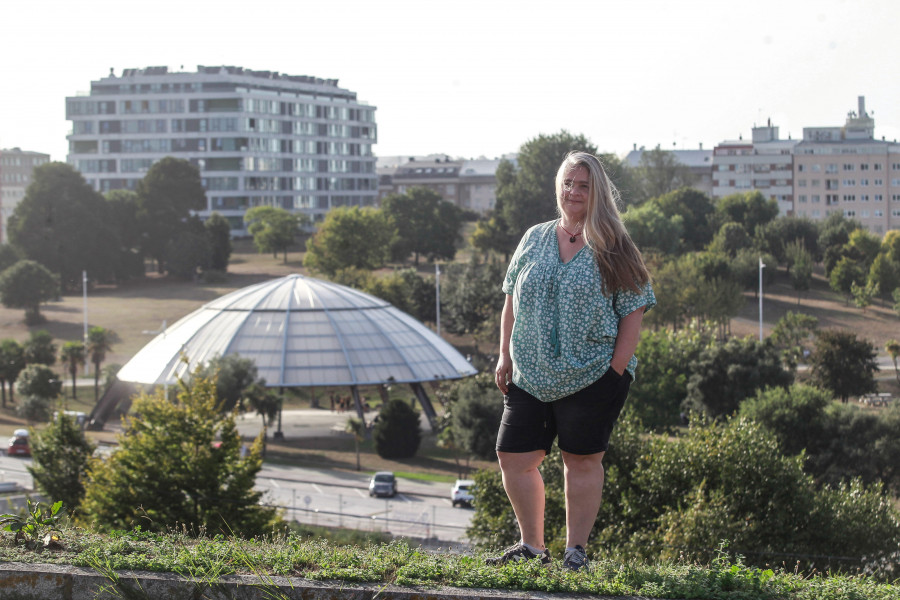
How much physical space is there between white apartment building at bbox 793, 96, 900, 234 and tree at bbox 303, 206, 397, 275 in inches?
2968

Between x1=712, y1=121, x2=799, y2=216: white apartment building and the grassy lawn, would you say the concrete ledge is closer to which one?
the grassy lawn

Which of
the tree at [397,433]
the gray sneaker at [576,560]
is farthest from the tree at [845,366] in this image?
the gray sneaker at [576,560]

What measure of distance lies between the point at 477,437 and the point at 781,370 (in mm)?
18002

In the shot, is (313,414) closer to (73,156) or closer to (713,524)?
(713,524)

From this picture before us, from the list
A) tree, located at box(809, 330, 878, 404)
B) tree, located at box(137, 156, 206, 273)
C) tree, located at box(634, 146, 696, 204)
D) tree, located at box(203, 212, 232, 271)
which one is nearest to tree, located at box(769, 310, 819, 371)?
tree, located at box(809, 330, 878, 404)

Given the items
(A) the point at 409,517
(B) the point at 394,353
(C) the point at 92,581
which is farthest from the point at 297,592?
(B) the point at 394,353

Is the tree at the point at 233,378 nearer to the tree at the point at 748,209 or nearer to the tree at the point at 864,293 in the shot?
the tree at the point at 864,293

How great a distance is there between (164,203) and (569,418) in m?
110

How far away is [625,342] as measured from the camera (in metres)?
6.81

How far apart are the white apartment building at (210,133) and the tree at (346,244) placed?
129 ft

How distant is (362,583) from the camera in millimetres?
5766

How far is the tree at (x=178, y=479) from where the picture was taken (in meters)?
22.1

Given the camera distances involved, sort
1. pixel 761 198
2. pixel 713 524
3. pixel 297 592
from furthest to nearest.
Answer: pixel 761 198 < pixel 713 524 < pixel 297 592

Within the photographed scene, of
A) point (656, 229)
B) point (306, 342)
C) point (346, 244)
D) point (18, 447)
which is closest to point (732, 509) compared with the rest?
point (18, 447)
